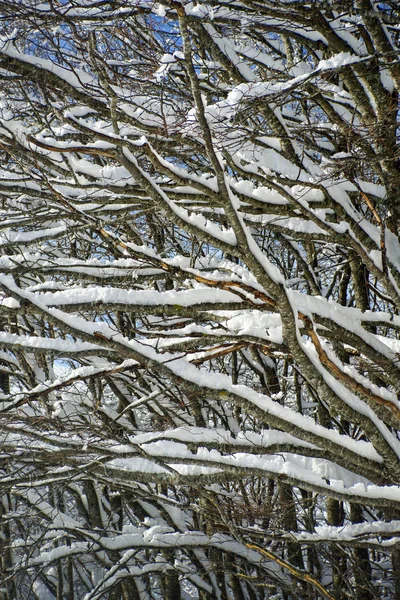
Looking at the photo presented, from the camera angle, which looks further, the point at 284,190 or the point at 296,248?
the point at 296,248

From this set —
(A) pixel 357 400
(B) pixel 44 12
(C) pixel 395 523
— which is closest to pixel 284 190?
(A) pixel 357 400

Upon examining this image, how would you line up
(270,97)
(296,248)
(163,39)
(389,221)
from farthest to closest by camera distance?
(296,248) < (163,39) < (389,221) < (270,97)

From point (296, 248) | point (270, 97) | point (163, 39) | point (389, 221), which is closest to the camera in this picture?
point (270, 97)

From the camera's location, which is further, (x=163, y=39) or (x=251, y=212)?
(x=163, y=39)

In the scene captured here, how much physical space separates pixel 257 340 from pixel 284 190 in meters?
0.84

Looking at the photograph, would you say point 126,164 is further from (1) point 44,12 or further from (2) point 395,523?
(2) point 395,523

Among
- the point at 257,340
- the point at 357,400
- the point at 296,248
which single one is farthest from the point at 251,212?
the point at 296,248

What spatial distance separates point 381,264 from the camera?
2.95m

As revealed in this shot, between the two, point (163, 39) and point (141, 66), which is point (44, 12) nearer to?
point (141, 66)

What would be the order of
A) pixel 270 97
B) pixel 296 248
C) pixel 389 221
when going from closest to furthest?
pixel 270 97
pixel 389 221
pixel 296 248

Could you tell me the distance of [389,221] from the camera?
13.3ft

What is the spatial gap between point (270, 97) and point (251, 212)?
100 cm

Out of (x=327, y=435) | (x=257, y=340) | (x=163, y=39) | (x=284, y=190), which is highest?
(x=163, y=39)

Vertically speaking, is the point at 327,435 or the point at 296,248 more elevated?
the point at 296,248
